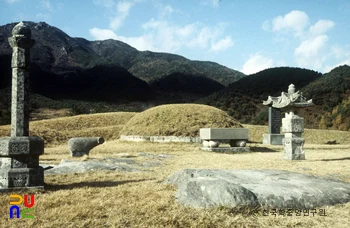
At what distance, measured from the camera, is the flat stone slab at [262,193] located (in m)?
4.25

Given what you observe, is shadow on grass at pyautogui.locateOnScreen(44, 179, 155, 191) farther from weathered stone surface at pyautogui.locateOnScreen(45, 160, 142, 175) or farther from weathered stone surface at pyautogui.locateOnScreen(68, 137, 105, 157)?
weathered stone surface at pyautogui.locateOnScreen(68, 137, 105, 157)

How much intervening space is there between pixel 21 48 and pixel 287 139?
942cm

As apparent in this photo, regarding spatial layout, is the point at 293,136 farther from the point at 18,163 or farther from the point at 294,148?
the point at 18,163

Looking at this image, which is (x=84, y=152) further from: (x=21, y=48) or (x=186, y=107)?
(x=186, y=107)

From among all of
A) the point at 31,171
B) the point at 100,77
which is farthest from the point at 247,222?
the point at 100,77

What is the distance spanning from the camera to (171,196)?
4.82 meters

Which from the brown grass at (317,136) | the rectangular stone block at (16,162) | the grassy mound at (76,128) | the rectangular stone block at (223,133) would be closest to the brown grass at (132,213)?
the rectangular stone block at (16,162)

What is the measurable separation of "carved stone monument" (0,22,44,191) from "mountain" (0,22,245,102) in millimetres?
53514

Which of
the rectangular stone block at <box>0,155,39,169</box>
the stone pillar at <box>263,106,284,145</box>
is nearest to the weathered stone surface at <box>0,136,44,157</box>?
the rectangular stone block at <box>0,155,39,169</box>

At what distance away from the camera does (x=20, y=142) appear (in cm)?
542

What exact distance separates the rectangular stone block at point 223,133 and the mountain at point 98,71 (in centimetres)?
4788

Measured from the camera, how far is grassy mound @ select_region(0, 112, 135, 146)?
2106 centimetres

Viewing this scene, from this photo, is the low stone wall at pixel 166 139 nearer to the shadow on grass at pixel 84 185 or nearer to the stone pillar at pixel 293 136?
the stone pillar at pixel 293 136

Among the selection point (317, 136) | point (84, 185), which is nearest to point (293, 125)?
point (84, 185)
